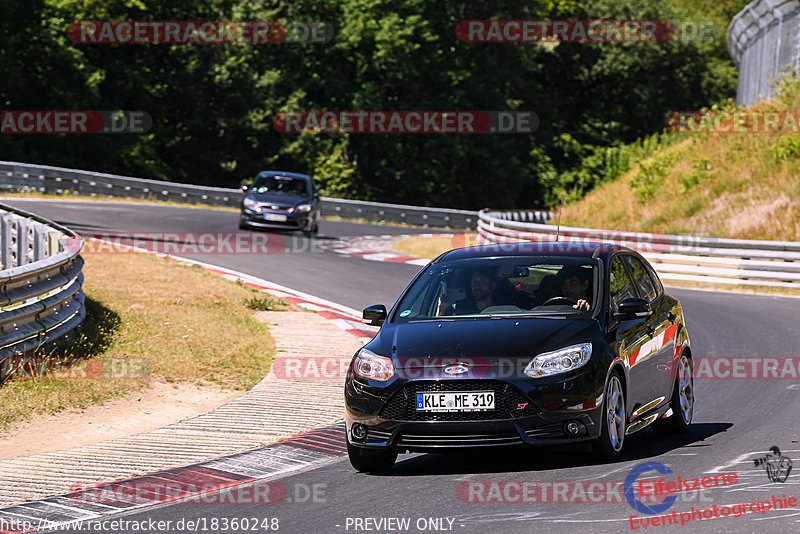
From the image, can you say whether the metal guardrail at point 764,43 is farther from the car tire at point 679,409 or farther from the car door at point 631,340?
the car door at point 631,340

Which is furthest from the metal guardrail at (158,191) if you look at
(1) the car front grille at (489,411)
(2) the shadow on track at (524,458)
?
(1) the car front grille at (489,411)

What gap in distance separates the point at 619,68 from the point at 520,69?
25.2 ft

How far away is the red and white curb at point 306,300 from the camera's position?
16672 mm

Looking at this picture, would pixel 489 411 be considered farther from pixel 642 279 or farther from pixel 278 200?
pixel 278 200

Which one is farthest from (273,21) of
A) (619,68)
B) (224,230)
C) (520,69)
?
(224,230)

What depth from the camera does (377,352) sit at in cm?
843

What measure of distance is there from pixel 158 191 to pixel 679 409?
36.6 metres

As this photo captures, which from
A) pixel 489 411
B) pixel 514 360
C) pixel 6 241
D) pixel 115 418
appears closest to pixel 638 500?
pixel 489 411

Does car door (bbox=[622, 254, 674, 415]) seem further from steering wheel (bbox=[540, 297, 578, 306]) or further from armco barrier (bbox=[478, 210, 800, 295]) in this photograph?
armco barrier (bbox=[478, 210, 800, 295])

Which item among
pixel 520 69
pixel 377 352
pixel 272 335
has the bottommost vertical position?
pixel 272 335

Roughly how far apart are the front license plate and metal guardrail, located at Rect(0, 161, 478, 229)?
1381 inches

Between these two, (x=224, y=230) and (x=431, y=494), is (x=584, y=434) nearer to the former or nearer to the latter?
(x=431, y=494)

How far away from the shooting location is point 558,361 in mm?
8055

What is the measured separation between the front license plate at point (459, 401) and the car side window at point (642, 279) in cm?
244
